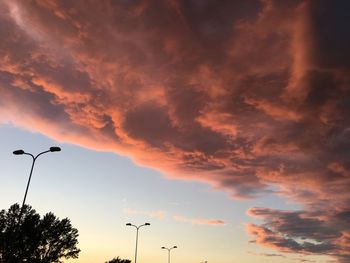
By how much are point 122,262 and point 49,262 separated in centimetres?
2551

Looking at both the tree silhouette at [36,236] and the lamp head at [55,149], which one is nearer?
the lamp head at [55,149]

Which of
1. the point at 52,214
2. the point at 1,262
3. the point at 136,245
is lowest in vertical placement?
the point at 1,262

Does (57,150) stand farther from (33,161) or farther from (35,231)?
(35,231)

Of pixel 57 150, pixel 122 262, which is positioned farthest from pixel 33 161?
pixel 122 262

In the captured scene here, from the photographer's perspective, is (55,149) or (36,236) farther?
(36,236)

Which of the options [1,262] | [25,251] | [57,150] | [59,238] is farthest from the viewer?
[59,238]

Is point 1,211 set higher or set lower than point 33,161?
higher

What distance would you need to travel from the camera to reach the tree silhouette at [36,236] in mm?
71338

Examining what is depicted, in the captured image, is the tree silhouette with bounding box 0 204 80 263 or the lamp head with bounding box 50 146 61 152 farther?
the tree silhouette with bounding box 0 204 80 263

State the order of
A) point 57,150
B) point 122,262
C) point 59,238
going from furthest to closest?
point 122,262, point 59,238, point 57,150

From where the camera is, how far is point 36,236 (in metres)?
75.3

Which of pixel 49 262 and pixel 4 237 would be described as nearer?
pixel 4 237

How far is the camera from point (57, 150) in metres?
38.2

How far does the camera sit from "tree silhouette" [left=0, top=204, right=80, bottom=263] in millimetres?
71338
